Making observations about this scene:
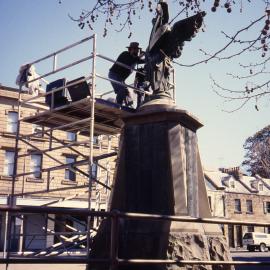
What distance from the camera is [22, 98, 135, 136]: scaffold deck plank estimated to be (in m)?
8.66

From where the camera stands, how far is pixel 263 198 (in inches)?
1874

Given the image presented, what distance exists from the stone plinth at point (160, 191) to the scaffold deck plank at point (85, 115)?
1538 millimetres

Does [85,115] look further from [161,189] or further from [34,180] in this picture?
[34,180]

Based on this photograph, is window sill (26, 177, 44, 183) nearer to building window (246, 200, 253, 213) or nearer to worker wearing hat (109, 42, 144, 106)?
worker wearing hat (109, 42, 144, 106)

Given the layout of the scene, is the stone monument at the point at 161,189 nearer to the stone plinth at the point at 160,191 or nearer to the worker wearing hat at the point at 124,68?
the stone plinth at the point at 160,191

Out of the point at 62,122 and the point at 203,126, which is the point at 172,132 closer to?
the point at 203,126

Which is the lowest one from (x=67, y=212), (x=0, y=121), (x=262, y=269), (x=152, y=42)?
(x=262, y=269)

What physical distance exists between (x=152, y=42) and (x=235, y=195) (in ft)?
129

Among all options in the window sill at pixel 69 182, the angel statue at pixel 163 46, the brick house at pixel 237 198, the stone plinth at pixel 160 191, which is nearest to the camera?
the stone plinth at pixel 160 191

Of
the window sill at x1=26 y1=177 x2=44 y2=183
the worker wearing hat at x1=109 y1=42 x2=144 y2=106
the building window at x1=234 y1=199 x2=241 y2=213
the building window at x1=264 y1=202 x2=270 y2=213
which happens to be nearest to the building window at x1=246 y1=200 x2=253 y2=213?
the building window at x1=234 y1=199 x2=241 y2=213

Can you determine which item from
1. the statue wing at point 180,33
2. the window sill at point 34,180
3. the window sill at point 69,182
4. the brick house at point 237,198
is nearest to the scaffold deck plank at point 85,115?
the statue wing at point 180,33

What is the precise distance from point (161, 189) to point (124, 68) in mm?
3861

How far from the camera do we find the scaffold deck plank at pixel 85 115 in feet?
28.4

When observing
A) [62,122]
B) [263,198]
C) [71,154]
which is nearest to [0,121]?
[71,154]
